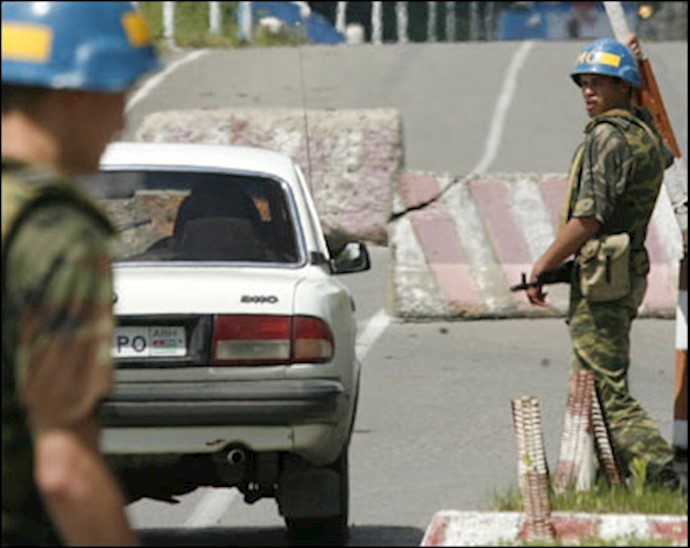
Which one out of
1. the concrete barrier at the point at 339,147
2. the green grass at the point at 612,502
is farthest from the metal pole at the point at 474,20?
the green grass at the point at 612,502

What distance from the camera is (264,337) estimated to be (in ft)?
27.0

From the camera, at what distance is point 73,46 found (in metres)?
3.55

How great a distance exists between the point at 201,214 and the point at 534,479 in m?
2.24

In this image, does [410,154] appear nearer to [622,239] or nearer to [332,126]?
[332,126]

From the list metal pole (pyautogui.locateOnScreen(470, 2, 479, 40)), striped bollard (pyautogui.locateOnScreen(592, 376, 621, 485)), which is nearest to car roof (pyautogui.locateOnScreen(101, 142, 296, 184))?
striped bollard (pyautogui.locateOnScreen(592, 376, 621, 485))

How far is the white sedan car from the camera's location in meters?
8.15

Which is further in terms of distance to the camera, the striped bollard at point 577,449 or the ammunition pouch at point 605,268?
the ammunition pouch at point 605,268

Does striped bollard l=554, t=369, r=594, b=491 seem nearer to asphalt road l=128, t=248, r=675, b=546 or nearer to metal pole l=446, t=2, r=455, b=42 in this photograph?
asphalt road l=128, t=248, r=675, b=546

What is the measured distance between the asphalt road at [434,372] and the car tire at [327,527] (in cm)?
22

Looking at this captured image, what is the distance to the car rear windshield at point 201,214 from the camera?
349 inches

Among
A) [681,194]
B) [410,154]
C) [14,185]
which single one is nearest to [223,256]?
[681,194]

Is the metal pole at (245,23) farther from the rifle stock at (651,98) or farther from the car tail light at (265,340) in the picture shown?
the car tail light at (265,340)

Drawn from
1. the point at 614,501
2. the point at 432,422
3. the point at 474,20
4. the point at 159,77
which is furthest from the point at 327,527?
the point at 474,20

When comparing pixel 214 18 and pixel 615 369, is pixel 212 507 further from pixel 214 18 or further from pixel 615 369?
pixel 214 18
